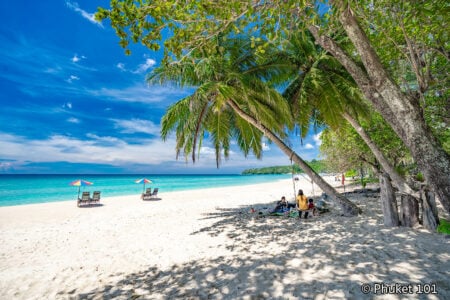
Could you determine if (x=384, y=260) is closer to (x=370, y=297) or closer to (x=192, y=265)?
(x=370, y=297)

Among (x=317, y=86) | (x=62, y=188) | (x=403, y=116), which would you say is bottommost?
(x=62, y=188)

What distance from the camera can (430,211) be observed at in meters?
5.47

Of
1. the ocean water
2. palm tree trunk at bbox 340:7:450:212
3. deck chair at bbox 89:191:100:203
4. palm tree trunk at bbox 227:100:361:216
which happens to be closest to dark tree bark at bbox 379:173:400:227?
palm tree trunk at bbox 227:100:361:216

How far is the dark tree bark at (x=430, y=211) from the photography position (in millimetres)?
5426

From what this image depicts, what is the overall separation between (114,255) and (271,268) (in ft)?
13.2

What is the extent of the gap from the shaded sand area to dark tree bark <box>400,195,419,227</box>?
1.62ft

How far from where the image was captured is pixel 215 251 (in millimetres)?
5328

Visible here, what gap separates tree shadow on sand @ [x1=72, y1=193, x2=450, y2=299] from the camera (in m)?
3.28

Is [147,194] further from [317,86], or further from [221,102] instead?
[317,86]

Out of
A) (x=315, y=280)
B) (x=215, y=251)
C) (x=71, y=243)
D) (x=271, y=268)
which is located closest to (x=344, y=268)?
(x=315, y=280)

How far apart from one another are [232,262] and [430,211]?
202 inches

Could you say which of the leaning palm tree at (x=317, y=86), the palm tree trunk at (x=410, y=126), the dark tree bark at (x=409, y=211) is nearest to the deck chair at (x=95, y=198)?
the leaning palm tree at (x=317, y=86)

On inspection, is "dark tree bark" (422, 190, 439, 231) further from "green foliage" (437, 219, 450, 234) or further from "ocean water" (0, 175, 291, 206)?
"ocean water" (0, 175, 291, 206)

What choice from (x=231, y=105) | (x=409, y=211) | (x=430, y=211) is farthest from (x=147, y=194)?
(x=430, y=211)
